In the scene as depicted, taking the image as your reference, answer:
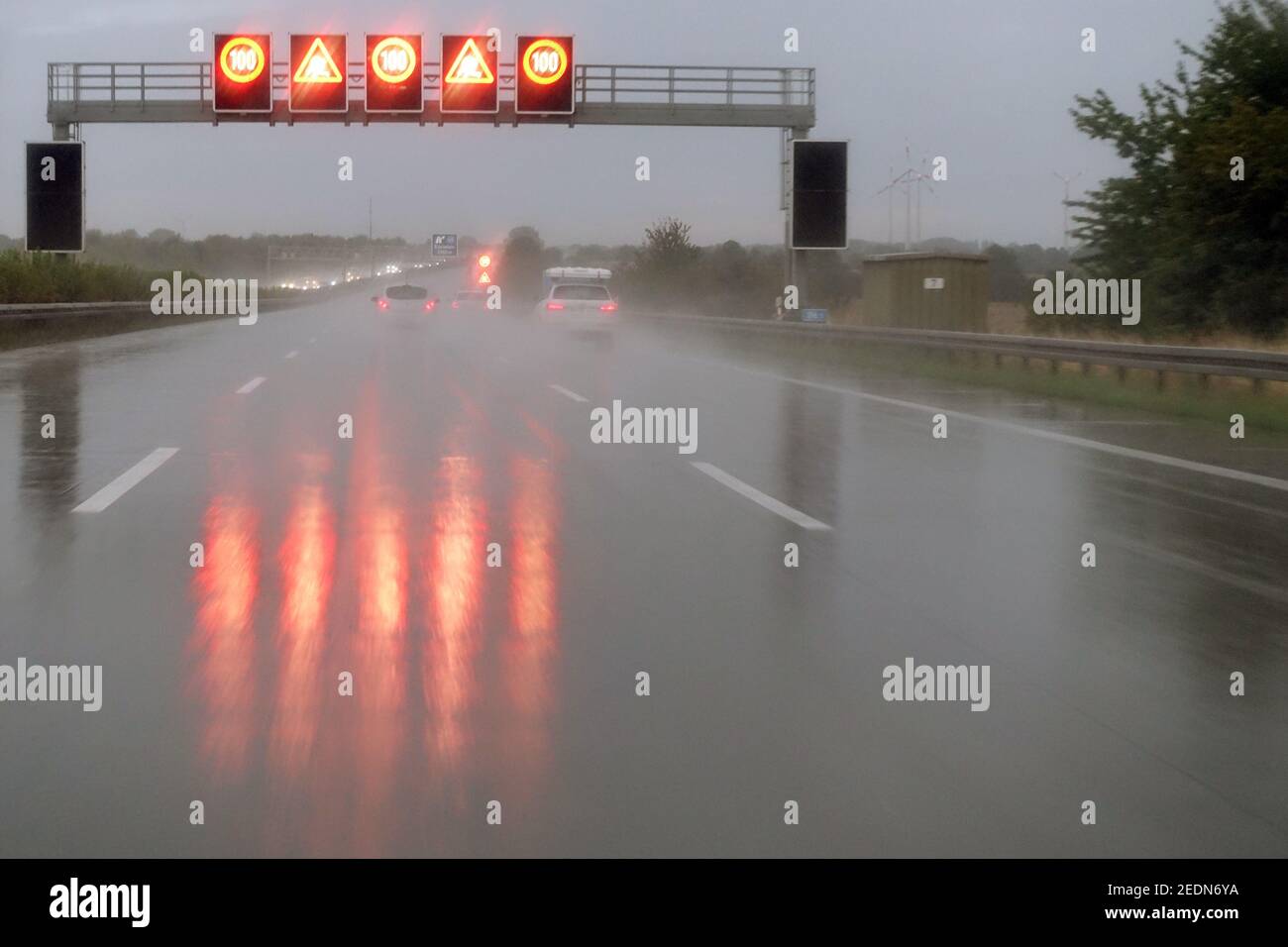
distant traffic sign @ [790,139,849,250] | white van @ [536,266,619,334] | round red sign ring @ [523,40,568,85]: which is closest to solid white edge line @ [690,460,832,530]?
distant traffic sign @ [790,139,849,250]

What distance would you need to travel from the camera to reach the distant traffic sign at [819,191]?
1390 inches

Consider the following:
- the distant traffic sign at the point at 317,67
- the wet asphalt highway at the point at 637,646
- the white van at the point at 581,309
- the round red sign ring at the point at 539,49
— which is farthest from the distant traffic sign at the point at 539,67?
the wet asphalt highway at the point at 637,646

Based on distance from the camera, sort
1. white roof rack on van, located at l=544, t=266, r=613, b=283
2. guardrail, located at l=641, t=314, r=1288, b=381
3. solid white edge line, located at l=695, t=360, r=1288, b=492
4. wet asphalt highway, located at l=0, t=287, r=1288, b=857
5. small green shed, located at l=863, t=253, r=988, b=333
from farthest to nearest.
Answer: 1. white roof rack on van, located at l=544, t=266, r=613, b=283
2. small green shed, located at l=863, t=253, r=988, b=333
3. guardrail, located at l=641, t=314, r=1288, b=381
4. solid white edge line, located at l=695, t=360, r=1288, b=492
5. wet asphalt highway, located at l=0, t=287, r=1288, b=857

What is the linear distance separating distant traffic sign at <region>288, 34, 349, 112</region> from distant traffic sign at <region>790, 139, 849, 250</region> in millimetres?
9947

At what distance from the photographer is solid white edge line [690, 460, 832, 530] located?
10719 millimetres

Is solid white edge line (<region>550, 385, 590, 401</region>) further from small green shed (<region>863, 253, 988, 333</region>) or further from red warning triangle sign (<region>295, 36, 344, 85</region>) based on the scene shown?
small green shed (<region>863, 253, 988, 333</region>)

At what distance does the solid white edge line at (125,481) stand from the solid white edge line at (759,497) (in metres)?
4.52

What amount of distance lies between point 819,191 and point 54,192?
17.2 m

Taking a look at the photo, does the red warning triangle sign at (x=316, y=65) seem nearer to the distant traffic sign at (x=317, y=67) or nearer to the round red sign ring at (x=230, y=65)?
the distant traffic sign at (x=317, y=67)

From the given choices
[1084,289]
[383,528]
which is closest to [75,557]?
[383,528]

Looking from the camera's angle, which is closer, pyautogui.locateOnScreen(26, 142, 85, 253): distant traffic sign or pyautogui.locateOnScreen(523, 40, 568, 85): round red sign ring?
pyautogui.locateOnScreen(523, 40, 568, 85): round red sign ring

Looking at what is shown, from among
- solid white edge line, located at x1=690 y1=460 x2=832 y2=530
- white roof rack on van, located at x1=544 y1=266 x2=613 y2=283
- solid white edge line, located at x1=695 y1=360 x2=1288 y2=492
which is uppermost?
white roof rack on van, located at x1=544 y1=266 x2=613 y2=283

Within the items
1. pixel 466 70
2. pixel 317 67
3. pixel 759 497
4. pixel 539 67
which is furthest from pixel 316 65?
pixel 759 497
